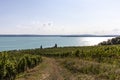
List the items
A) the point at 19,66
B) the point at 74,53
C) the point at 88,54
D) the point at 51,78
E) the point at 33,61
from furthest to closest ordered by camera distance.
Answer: the point at 74,53 → the point at 88,54 → the point at 33,61 → the point at 19,66 → the point at 51,78

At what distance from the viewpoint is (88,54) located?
73.3 meters

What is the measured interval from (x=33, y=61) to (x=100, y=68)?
73.9 feet

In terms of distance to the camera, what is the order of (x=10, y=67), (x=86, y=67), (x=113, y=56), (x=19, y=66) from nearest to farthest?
(x=10, y=67)
(x=86, y=67)
(x=19, y=66)
(x=113, y=56)

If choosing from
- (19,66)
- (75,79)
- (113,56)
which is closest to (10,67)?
Result: (19,66)

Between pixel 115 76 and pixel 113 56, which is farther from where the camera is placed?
pixel 113 56

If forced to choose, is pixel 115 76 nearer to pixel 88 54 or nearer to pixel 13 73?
Result: pixel 13 73

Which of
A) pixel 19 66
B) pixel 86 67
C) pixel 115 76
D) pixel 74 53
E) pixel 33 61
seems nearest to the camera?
pixel 115 76

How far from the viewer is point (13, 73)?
40.5 m

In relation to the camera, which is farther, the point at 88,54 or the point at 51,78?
the point at 88,54

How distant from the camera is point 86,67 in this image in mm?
43906

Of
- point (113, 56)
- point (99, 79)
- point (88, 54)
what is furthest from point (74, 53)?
point (99, 79)

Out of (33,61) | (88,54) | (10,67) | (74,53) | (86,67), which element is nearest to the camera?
(10,67)

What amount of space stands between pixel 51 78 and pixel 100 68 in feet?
31.8

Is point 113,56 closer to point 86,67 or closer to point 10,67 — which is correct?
point 86,67
